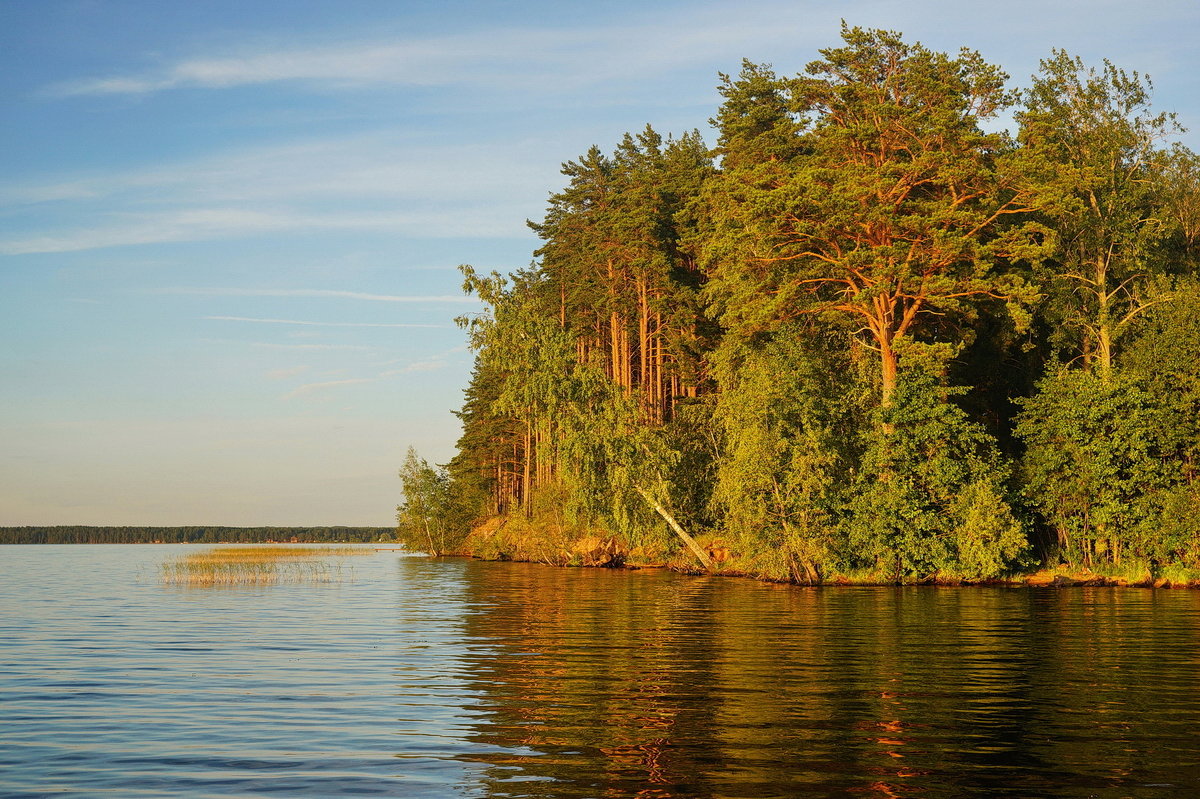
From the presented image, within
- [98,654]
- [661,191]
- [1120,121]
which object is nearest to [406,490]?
[661,191]

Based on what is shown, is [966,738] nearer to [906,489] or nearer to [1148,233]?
[906,489]

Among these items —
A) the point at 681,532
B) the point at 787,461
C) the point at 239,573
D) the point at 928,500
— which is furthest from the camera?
the point at 681,532

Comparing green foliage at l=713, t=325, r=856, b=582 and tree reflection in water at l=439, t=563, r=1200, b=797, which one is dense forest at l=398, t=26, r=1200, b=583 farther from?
tree reflection in water at l=439, t=563, r=1200, b=797

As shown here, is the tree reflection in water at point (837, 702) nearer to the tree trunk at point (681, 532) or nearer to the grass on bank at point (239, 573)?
the tree trunk at point (681, 532)

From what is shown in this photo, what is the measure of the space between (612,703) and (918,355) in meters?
33.4

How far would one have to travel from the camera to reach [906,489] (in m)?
43.5

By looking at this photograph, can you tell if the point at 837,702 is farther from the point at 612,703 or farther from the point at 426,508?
the point at 426,508

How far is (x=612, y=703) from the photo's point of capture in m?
15.5

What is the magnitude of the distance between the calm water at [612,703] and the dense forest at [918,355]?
507 inches

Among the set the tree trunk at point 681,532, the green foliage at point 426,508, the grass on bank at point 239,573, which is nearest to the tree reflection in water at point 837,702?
the tree trunk at point 681,532

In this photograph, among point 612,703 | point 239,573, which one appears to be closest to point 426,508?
point 239,573

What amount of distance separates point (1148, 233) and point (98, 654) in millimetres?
49906

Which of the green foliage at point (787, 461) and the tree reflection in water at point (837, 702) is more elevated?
the green foliage at point (787, 461)

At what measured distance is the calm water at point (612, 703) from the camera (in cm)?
1087
